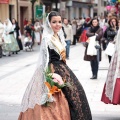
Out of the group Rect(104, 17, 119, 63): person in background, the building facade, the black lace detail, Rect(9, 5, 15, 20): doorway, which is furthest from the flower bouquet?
Rect(9, 5, 15, 20): doorway

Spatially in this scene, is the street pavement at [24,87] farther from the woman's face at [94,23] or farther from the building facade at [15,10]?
the building facade at [15,10]

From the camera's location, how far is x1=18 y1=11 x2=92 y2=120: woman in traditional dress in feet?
17.1

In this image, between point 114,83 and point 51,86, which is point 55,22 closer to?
point 51,86

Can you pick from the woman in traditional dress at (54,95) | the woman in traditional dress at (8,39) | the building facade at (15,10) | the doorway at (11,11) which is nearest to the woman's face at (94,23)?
the woman in traditional dress at (54,95)

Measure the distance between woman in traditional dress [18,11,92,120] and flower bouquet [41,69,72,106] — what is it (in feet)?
0.11

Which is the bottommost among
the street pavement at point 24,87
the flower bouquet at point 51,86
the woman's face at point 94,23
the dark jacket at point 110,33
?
the street pavement at point 24,87

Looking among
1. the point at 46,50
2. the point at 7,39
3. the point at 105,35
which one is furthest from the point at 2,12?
the point at 46,50

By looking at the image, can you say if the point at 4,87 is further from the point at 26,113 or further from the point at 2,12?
the point at 2,12

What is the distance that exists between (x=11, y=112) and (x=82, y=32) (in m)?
21.0

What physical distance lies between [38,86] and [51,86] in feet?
0.52

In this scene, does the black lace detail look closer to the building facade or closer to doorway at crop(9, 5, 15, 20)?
the building facade

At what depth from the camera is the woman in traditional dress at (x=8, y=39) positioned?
18.8 meters

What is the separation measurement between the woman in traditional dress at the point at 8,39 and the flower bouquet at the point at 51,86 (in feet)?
44.5

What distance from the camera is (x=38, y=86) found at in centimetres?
528
